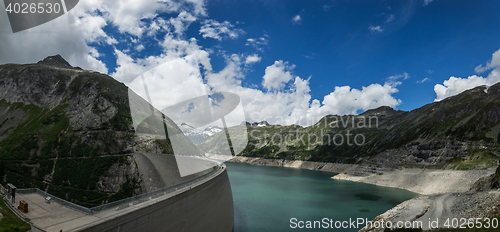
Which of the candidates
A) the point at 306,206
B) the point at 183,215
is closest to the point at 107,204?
the point at 183,215

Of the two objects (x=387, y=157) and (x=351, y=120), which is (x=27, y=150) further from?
(x=351, y=120)

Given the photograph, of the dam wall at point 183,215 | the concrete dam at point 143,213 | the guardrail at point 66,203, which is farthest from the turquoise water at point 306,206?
the guardrail at point 66,203

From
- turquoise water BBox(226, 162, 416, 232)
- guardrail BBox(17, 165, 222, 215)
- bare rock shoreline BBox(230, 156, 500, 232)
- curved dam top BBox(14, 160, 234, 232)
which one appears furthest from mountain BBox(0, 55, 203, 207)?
bare rock shoreline BBox(230, 156, 500, 232)

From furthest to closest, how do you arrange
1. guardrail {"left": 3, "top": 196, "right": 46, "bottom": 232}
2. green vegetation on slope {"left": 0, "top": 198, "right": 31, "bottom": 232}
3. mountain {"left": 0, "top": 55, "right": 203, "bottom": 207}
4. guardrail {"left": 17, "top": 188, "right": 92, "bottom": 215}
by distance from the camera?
mountain {"left": 0, "top": 55, "right": 203, "bottom": 207}
guardrail {"left": 17, "top": 188, "right": 92, "bottom": 215}
guardrail {"left": 3, "top": 196, "right": 46, "bottom": 232}
green vegetation on slope {"left": 0, "top": 198, "right": 31, "bottom": 232}

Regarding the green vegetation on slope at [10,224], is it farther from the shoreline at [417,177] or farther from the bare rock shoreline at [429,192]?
the shoreline at [417,177]

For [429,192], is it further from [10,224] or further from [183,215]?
[10,224]

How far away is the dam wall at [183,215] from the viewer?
573 inches

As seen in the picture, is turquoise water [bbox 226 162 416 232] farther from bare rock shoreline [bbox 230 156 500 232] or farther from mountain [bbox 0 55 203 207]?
mountain [bbox 0 55 203 207]

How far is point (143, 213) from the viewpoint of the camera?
16000 mm

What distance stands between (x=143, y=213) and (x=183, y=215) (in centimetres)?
487

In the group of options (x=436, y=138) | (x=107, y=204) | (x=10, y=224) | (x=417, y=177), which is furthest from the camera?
(x=436, y=138)

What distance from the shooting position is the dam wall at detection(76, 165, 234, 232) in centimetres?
1455

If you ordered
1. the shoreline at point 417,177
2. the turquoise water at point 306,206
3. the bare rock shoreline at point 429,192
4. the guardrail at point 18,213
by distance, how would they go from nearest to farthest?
the guardrail at point 18,213
the bare rock shoreline at point 429,192
the turquoise water at point 306,206
the shoreline at point 417,177

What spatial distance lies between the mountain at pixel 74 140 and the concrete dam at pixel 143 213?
18296 millimetres
